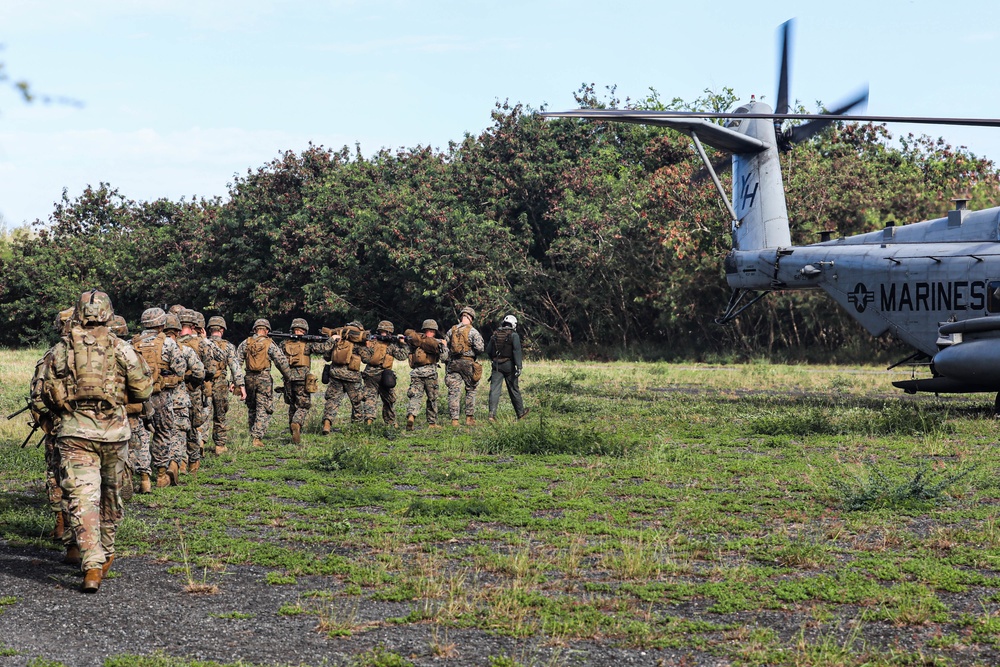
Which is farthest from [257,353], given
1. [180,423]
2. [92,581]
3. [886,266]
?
[886,266]

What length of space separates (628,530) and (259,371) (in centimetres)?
712

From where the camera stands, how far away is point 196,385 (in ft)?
38.8

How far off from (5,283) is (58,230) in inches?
453

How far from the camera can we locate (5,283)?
47688mm

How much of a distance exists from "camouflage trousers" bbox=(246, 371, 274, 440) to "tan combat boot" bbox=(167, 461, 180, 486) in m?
3.22

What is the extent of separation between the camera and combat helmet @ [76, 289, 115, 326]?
7422 millimetres

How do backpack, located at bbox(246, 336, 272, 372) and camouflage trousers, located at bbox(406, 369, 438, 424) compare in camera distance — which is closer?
backpack, located at bbox(246, 336, 272, 372)

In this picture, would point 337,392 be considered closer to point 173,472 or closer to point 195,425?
point 195,425

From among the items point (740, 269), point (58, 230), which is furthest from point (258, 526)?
point (58, 230)

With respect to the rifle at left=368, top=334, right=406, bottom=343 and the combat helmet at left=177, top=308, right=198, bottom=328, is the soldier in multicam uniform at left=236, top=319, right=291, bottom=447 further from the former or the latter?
the rifle at left=368, top=334, right=406, bottom=343

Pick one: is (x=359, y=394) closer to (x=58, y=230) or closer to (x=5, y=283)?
(x=5, y=283)

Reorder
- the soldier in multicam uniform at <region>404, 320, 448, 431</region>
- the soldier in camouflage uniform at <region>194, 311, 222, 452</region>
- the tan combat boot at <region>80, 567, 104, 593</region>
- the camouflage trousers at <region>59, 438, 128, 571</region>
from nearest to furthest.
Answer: the tan combat boot at <region>80, 567, 104, 593</region> → the camouflage trousers at <region>59, 438, 128, 571</region> → the soldier in camouflage uniform at <region>194, 311, 222, 452</region> → the soldier in multicam uniform at <region>404, 320, 448, 431</region>

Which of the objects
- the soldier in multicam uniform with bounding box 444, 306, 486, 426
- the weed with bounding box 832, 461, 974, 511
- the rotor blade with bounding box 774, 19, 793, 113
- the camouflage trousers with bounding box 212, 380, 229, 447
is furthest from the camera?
the rotor blade with bounding box 774, 19, 793, 113

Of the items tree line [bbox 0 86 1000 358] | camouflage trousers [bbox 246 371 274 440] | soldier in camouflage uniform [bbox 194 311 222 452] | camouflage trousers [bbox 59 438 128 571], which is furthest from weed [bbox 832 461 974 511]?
tree line [bbox 0 86 1000 358]
